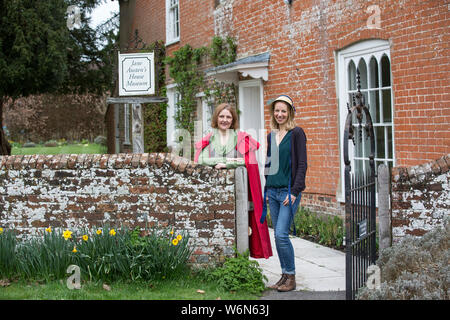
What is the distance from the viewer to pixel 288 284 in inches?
220

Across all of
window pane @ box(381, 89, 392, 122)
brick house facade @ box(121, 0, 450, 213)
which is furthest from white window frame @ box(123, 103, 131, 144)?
window pane @ box(381, 89, 392, 122)

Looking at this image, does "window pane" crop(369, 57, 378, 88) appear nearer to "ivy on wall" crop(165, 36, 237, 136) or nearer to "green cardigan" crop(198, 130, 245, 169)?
"green cardigan" crop(198, 130, 245, 169)

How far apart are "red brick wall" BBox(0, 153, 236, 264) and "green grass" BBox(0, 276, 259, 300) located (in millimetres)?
491

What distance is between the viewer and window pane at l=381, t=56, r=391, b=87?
324 inches

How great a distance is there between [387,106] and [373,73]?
0.58 metres

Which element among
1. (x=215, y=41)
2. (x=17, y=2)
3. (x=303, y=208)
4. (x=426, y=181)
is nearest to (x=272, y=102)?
(x=426, y=181)

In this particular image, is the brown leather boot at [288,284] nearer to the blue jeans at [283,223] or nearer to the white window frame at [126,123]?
the blue jeans at [283,223]

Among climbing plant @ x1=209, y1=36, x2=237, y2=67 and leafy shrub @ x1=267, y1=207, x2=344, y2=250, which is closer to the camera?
leafy shrub @ x1=267, y1=207, x2=344, y2=250

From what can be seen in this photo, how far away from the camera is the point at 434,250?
4.88m

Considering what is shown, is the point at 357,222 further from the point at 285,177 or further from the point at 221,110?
the point at 221,110

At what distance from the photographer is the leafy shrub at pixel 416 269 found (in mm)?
4285

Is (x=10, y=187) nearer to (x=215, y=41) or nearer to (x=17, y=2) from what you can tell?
(x=215, y=41)

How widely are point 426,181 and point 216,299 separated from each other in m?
2.30

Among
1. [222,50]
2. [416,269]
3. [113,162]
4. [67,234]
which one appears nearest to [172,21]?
[222,50]
